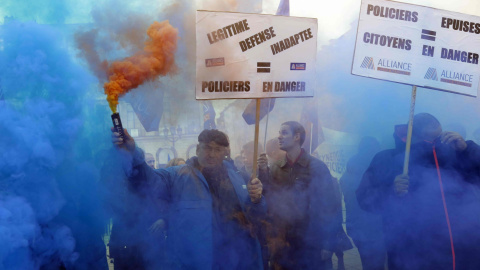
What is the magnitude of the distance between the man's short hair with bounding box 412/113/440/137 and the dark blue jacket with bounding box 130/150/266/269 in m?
1.60

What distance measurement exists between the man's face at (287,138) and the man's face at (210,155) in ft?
2.09

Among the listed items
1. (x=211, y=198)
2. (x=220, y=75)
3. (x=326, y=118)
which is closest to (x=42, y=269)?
(x=211, y=198)

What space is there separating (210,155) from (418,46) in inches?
81.4

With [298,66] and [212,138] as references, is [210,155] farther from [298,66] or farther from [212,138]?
[298,66]

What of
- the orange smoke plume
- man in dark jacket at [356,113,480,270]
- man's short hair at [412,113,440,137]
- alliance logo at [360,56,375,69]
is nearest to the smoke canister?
the orange smoke plume

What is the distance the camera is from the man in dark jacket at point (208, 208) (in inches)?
142

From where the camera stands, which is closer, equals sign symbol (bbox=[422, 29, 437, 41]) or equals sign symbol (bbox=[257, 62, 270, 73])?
equals sign symbol (bbox=[257, 62, 270, 73])

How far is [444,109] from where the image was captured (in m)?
5.22

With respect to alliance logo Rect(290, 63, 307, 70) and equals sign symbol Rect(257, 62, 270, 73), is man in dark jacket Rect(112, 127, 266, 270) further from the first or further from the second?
alliance logo Rect(290, 63, 307, 70)

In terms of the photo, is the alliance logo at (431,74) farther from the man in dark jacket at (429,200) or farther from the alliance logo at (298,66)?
the alliance logo at (298,66)

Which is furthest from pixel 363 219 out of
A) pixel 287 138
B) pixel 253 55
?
pixel 253 55

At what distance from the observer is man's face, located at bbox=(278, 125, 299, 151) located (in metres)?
4.11

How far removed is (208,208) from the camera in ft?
12.0

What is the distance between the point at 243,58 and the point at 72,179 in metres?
1.59
